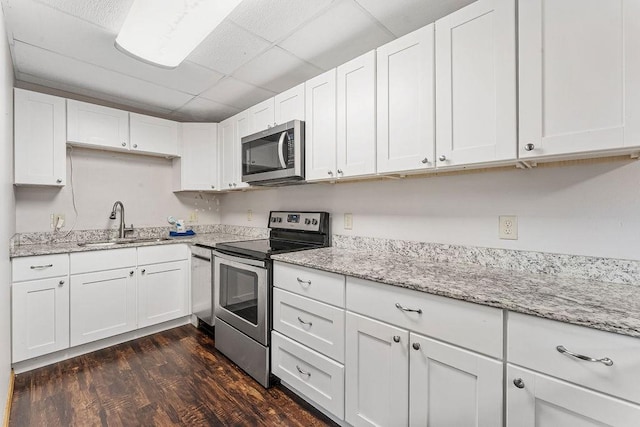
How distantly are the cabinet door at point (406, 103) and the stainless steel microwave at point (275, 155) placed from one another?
0.68 meters

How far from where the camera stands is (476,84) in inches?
52.8

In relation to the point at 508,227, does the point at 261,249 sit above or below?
below

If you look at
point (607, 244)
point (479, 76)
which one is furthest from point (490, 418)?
point (479, 76)

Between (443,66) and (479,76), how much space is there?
0.62 ft

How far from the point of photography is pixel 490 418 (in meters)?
1.04

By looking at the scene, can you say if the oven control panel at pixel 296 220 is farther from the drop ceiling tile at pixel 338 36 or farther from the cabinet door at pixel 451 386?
the cabinet door at pixel 451 386

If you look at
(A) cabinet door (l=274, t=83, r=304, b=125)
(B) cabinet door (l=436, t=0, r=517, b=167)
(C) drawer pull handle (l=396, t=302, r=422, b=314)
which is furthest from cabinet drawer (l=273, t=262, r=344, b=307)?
(A) cabinet door (l=274, t=83, r=304, b=125)

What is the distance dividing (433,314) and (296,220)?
5.17 feet

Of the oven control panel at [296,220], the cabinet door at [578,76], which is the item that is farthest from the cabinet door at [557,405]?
the oven control panel at [296,220]

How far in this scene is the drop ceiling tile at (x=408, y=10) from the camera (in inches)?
60.9

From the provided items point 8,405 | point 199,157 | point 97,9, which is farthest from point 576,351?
point 199,157

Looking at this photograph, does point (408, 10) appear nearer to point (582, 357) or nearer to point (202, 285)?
point (582, 357)

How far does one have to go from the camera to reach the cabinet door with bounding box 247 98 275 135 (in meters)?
2.45

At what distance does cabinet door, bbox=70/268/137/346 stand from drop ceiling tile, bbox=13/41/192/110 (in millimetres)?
1615
